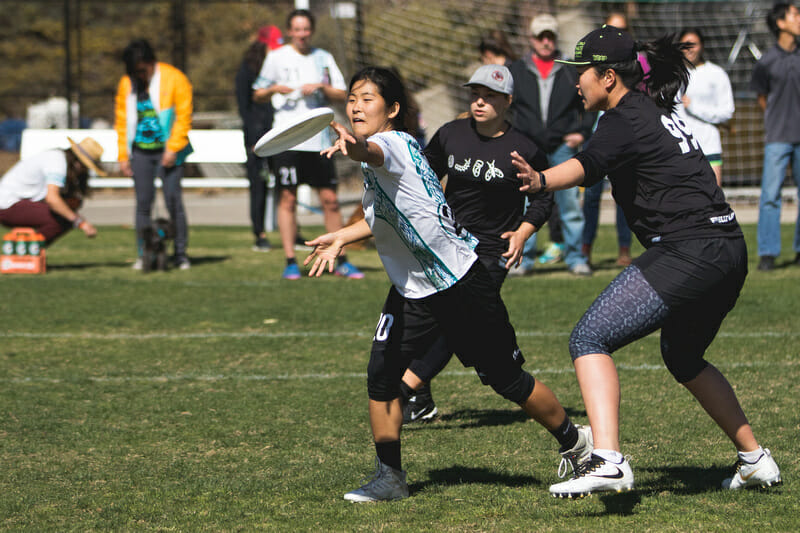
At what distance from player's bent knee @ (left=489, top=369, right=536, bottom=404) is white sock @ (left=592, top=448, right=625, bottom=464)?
58 cm

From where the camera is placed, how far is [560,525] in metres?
3.80

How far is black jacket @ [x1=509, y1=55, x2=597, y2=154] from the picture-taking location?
968 cm

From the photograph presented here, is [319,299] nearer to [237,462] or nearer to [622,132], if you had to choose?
[237,462]

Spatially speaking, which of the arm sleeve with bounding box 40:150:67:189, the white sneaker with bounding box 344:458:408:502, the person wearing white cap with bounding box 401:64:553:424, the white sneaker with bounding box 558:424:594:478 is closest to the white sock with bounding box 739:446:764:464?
the white sneaker with bounding box 558:424:594:478

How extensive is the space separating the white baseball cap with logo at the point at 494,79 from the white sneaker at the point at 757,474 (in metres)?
2.28

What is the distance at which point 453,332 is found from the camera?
4.16 meters

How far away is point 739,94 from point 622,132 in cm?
1520

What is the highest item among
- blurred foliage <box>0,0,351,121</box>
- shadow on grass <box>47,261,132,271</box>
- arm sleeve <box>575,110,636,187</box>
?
blurred foliage <box>0,0,351,121</box>

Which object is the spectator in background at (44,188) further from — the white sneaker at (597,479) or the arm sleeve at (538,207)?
the white sneaker at (597,479)

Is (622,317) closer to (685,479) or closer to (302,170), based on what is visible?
(685,479)

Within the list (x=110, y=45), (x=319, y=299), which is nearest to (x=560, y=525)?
(x=319, y=299)

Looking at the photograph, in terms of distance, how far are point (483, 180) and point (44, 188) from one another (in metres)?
6.65

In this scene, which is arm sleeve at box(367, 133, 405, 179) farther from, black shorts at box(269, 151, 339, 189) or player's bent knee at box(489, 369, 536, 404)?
black shorts at box(269, 151, 339, 189)

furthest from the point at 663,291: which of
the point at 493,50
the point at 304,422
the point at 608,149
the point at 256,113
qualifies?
the point at 256,113
